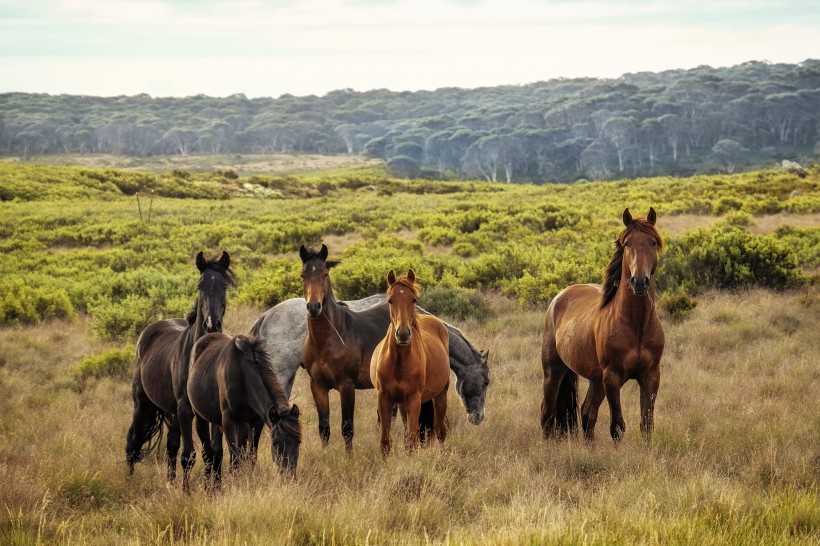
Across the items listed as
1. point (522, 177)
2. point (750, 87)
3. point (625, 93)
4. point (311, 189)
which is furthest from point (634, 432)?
point (625, 93)

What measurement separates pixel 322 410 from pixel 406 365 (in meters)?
1.36

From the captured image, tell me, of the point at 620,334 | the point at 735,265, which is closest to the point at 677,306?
the point at 735,265

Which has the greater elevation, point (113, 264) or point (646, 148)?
point (646, 148)

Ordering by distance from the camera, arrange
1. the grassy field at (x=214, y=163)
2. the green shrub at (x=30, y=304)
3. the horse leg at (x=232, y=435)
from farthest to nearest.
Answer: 1. the grassy field at (x=214, y=163)
2. the green shrub at (x=30, y=304)
3. the horse leg at (x=232, y=435)

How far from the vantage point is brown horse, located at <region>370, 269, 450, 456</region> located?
20.1 ft

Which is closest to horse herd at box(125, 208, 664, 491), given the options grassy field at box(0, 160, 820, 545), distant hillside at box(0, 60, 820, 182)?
grassy field at box(0, 160, 820, 545)

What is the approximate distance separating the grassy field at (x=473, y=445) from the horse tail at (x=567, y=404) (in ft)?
1.18

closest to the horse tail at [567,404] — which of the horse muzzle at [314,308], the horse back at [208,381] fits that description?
the horse muzzle at [314,308]

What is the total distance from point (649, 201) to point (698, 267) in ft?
68.5

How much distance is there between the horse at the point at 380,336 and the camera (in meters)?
7.84

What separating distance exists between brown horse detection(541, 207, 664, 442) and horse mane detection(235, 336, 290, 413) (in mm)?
2990

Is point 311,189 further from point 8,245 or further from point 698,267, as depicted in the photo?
point 698,267

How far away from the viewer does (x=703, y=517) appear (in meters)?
4.35

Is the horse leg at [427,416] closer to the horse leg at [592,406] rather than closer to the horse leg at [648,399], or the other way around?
the horse leg at [592,406]
